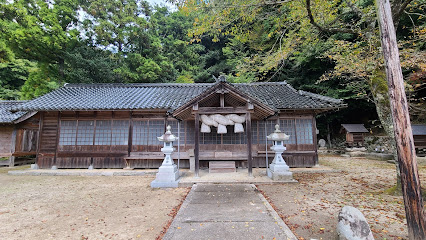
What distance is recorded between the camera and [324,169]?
9336 mm

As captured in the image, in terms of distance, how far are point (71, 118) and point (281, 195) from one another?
11.2m

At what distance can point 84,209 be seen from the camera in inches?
188

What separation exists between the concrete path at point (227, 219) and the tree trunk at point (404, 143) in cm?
188

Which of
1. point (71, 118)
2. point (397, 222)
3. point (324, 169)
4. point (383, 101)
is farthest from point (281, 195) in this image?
point (71, 118)

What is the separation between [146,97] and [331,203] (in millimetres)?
10100

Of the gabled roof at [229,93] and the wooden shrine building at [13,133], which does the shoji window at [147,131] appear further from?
the wooden shrine building at [13,133]

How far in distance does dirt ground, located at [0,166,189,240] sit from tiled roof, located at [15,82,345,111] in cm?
395

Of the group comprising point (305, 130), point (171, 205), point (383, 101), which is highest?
point (383, 101)

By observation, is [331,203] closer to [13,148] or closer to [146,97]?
[146,97]

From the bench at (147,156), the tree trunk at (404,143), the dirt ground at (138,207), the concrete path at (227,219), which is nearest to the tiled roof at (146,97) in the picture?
the bench at (147,156)

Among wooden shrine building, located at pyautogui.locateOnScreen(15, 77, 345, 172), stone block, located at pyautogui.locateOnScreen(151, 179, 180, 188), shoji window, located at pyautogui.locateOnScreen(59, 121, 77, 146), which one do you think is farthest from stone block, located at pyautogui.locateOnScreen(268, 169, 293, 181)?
shoji window, located at pyautogui.locateOnScreen(59, 121, 77, 146)

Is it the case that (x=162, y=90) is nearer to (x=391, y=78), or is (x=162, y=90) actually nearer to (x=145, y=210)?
(x=145, y=210)

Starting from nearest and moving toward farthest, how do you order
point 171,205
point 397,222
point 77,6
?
point 397,222 < point 171,205 < point 77,6

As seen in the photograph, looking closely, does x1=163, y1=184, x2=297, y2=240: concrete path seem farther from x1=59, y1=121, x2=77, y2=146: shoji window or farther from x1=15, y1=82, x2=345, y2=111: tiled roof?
x1=59, y1=121, x2=77, y2=146: shoji window
